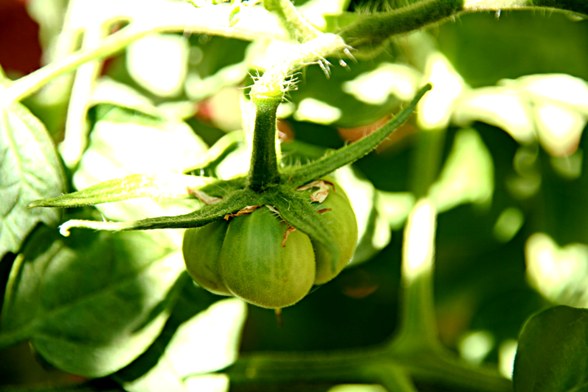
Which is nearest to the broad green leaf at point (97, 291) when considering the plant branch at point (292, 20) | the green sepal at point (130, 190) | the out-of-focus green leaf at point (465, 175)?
the green sepal at point (130, 190)

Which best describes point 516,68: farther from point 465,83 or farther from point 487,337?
point 487,337

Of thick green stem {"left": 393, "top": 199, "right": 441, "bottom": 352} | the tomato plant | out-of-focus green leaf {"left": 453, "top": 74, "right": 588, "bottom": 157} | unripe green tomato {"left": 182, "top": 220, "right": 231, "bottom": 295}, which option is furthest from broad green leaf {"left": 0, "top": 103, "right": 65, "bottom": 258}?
out-of-focus green leaf {"left": 453, "top": 74, "right": 588, "bottom": 157}

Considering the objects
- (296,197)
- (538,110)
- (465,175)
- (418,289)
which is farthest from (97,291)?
(538,110)

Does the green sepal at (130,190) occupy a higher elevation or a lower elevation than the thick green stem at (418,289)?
higher

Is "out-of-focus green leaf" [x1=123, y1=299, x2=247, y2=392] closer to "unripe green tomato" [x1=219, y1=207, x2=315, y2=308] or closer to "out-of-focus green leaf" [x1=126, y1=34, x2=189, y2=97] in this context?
"unripe green tomato" [x1=219, y1=207, x2=315, y2=308]

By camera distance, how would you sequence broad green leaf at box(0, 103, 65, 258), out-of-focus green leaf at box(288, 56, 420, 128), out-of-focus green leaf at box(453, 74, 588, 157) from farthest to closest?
out-of-focus green leaf at box(453, 74, 588, 157), out-of-focus green leaf at box(288, 56, 420, 128), broad green leaf at box(0, 103, 65, 258)

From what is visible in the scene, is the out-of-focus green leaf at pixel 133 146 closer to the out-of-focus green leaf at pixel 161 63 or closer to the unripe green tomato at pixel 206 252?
the unripe green tomato at pixel 206 252

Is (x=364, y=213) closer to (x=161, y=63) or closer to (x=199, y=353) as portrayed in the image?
(x=199, y=353)
